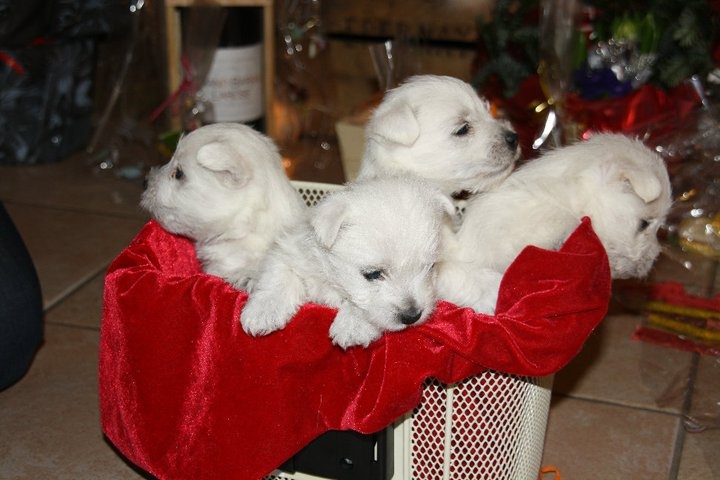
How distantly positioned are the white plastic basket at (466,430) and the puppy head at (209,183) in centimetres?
63

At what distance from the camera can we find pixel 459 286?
1.85m

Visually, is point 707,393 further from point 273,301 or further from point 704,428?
point 273,301

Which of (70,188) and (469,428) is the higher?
(469,428)

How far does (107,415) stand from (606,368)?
1494 mm

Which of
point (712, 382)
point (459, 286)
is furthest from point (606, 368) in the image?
point (459, 286)

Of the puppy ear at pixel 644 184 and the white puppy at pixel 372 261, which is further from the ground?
the puppy ear at pixel 644 184

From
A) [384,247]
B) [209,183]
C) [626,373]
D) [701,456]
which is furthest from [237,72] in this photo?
[701,456]

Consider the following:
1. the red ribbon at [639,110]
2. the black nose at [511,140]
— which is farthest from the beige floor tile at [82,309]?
the red ribbon at [639,110]

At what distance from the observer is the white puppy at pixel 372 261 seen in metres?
1.60

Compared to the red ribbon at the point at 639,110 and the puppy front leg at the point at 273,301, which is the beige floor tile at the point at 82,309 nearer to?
the puppy front leg at the point at 273,301

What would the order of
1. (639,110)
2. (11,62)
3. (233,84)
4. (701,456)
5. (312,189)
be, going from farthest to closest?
(233,84) < (11,62) < (639,110) < (312,189) < (701,456)

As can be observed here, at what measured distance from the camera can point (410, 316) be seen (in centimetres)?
158

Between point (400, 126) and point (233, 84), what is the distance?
1955 millimetres

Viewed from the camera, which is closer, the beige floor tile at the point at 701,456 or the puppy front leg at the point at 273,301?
the puppy front leg at the point at 273,301
